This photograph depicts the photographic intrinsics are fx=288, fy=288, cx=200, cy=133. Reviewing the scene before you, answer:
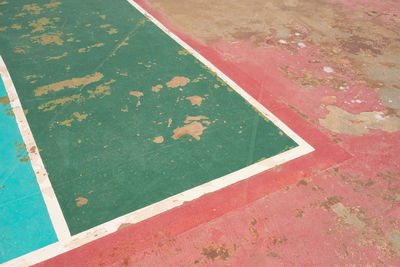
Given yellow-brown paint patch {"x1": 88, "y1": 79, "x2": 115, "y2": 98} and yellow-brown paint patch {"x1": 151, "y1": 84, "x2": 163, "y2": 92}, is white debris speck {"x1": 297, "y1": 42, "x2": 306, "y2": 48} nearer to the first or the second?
yellow-brown paint patch {"x1": 151, "y1": 84, "x2": 163, "y2": 92}

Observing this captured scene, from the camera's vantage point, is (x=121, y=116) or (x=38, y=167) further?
(x=121, y=116)

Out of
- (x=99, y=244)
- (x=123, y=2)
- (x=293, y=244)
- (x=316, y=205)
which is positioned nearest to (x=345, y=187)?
(x=316, y=205)

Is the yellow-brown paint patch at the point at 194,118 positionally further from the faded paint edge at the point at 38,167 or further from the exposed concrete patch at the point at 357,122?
the faded paint edge at the point at 38,167

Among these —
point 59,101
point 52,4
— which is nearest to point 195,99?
point 59,101

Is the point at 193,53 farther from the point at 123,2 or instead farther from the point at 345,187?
the point at 345,187

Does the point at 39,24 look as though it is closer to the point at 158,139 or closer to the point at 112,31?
the point at 112,31

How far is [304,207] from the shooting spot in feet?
14.1

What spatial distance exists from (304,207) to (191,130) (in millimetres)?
2301

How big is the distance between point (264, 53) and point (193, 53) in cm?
184

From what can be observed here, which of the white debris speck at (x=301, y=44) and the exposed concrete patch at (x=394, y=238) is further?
the white debris speck at (x=301, y=44)

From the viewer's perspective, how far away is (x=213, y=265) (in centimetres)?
362

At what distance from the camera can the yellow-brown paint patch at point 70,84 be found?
5.97m

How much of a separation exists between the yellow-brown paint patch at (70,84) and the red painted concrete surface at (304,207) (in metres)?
3.08

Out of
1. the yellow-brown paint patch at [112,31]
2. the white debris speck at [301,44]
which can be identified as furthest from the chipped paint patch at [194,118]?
the white debris speck at [301,44]
